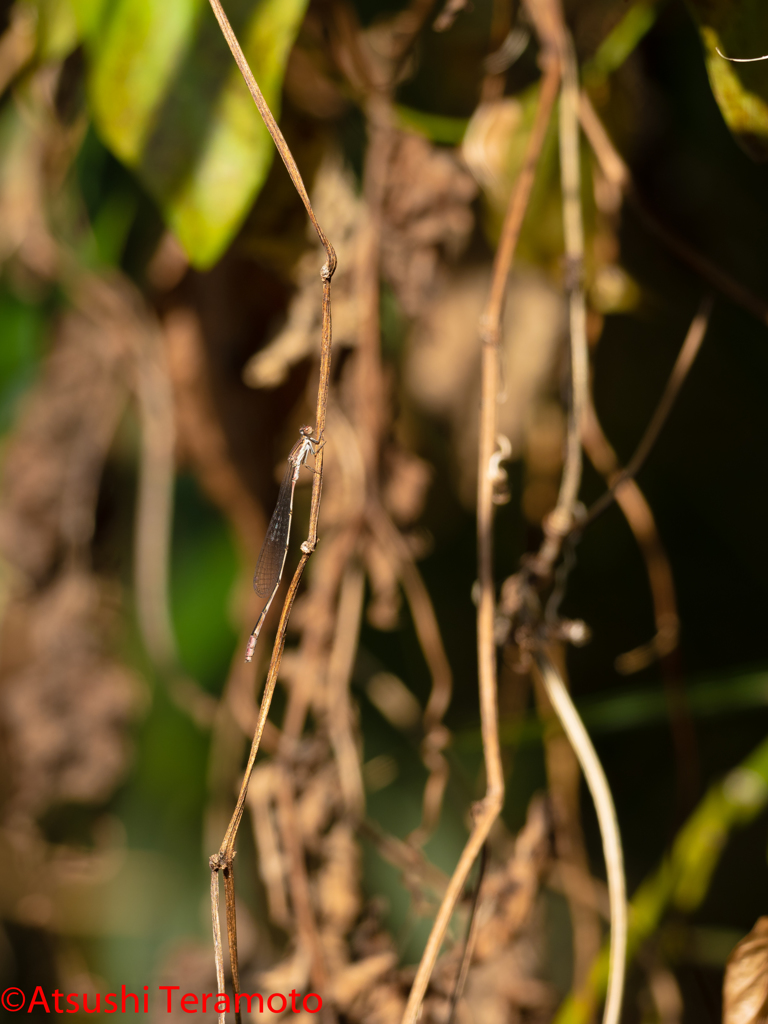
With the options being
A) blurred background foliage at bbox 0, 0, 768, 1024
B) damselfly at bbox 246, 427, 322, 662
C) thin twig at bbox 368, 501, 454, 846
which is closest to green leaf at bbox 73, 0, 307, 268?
blurred background foliage at bbox 0, 0, 768, 1024

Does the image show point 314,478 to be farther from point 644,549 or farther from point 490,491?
point 644,549

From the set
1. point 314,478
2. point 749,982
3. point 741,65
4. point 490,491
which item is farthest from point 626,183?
point 749,982

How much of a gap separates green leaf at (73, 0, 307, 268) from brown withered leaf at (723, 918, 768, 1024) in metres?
0.42

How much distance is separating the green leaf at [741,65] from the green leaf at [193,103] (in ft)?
0.64

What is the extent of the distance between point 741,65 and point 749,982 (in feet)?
1.37

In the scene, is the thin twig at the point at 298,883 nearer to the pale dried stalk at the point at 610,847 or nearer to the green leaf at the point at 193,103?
the pale dried stalk at the point at 610,847

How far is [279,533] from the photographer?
40 cm

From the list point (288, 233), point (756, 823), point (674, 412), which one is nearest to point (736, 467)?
point (674, 412)

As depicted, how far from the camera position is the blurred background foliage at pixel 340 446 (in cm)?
48

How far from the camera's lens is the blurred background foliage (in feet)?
1.56

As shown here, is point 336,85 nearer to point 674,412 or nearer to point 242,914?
point 674,412

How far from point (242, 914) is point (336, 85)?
666mm

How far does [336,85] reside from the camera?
1.63 ft

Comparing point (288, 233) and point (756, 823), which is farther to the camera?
point (756, 823)
